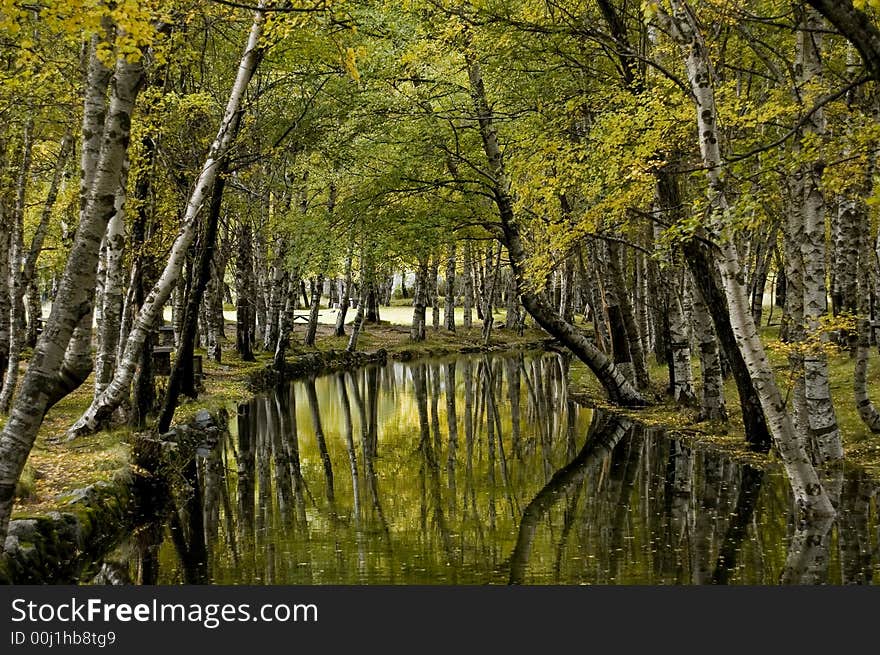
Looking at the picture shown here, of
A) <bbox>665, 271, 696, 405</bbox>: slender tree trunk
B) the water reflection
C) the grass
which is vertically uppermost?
<bbox>665, 271, 696, 405</bbox>: slender tree trunk

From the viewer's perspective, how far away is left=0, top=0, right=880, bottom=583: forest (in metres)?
9.88

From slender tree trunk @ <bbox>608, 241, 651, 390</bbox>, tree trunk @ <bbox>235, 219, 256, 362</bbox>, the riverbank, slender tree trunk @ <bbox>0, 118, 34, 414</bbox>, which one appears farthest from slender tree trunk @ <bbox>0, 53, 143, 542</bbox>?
tree trunk @ <bbox>235, 219, 256, 362</bbox>

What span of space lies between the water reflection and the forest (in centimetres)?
14

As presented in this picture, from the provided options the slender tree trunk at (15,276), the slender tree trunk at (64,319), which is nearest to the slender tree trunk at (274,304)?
the slender tree trunk at (15,276)

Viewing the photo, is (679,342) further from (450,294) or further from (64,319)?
(450,294)

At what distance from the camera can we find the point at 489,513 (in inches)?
525

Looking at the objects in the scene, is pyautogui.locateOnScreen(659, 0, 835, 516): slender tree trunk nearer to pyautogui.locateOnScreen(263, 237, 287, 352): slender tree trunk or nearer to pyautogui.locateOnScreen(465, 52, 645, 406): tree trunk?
pyautogui.locateOnScreen(465, 52, 645, 406): tree trunk

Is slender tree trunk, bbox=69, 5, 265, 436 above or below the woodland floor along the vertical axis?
above

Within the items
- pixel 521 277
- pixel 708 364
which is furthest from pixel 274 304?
pixel 708 364

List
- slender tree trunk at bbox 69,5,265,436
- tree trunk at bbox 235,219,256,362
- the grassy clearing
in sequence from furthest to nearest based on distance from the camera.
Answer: tree trunk at bbox 235,219,256,362 → slender tree trunk at bbox 69,5,265,436 → the grassy clearing

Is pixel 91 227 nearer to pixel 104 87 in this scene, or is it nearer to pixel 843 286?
pixel 104 87

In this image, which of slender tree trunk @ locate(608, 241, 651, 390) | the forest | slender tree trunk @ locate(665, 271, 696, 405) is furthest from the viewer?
slender tree trunk @ locate(608, 241, 651, 390)

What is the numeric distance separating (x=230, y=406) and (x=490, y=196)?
939cm

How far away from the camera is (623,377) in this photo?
80.1ft
